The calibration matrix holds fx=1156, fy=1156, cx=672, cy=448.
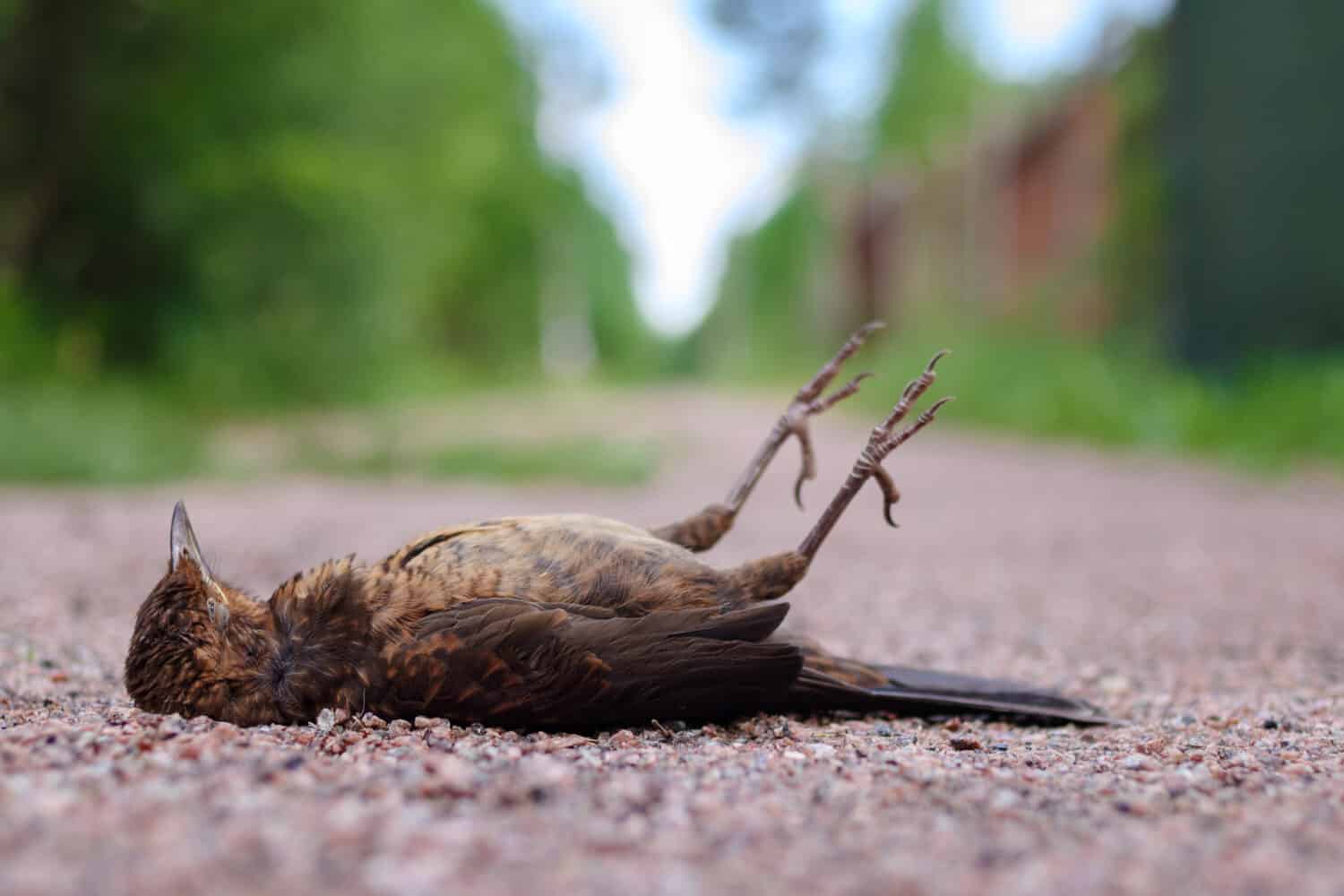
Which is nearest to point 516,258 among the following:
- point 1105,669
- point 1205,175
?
point 1205,175

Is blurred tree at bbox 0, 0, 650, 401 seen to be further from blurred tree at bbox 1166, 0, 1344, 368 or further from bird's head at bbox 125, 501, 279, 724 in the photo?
bird's head at bbox 125, 501, 279, 724

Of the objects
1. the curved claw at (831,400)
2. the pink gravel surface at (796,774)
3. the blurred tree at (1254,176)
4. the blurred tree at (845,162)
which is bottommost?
the pink gravel surface at (796,774)

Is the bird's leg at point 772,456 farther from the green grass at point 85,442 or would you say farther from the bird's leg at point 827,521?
the green grass at point 85,442

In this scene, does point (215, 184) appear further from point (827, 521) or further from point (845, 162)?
point (845, 162)

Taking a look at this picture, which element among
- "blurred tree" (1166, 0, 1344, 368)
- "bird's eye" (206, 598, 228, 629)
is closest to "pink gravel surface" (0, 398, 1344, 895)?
"bird's eye" (206, 598, 228, 629)

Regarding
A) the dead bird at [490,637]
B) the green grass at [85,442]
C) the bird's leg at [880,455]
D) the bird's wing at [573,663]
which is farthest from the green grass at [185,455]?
the bird's wing at [573,663]

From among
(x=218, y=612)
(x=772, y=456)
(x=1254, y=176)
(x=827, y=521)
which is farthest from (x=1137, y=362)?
(x=218, y=612)
